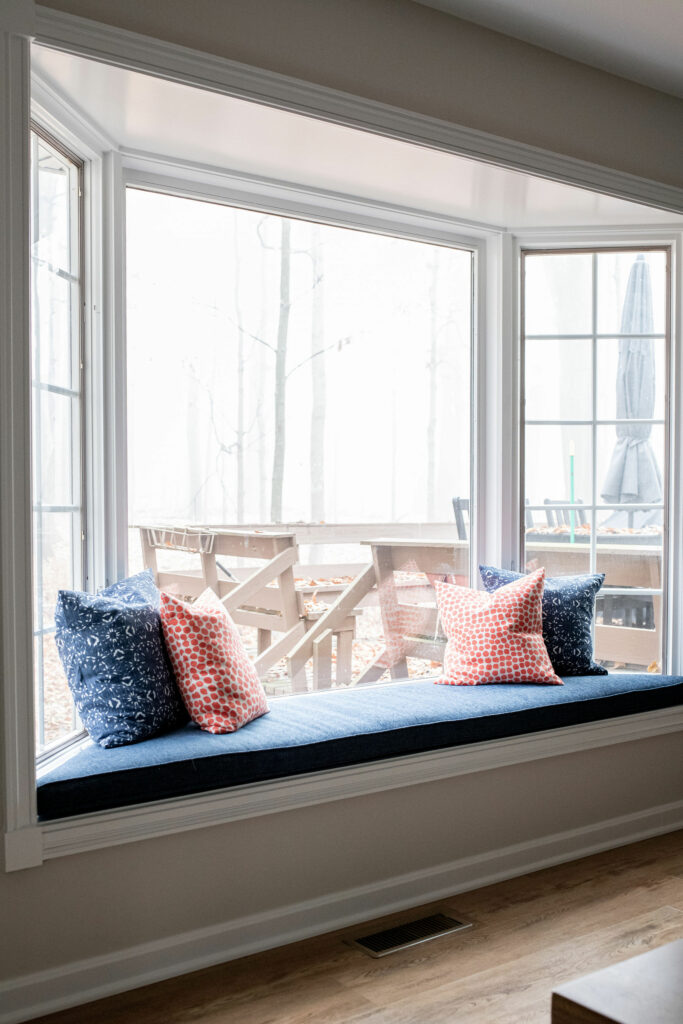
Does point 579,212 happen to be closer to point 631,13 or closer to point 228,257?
point 631,13

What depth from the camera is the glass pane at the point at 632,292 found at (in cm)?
392

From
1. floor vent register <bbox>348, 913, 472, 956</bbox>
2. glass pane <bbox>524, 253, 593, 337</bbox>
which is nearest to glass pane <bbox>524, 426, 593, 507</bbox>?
glass pane <bbox>524, 253, 593, 337</bbox>

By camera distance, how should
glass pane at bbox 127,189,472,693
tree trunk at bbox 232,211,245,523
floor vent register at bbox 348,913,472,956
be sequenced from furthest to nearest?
tree trunk at bbox 232,211,245,523 < glass pane at bbox 127,189,472,693 < floor vent register at bbox 348,913,472,956

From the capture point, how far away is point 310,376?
3389 millimetres

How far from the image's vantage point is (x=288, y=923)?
8.34 feet

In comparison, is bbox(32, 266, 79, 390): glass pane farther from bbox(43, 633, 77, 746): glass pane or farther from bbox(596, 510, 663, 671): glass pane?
bbox(596, 510, 663, 671): glass pane

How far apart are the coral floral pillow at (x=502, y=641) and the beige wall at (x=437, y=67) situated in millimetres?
1540

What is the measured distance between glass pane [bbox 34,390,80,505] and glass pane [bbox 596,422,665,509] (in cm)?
216

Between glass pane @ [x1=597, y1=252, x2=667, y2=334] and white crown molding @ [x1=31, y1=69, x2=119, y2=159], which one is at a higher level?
white crown molding @ [x1=31, y1=69, x2=119, y2=159]

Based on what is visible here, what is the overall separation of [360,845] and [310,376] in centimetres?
159

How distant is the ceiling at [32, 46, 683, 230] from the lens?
248cm

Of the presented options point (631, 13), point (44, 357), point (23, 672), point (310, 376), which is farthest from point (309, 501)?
point (631, 13)

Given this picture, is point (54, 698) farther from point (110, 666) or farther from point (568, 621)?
point (568, 621)

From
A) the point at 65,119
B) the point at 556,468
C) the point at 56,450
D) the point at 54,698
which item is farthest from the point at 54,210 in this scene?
the point at 556,468
